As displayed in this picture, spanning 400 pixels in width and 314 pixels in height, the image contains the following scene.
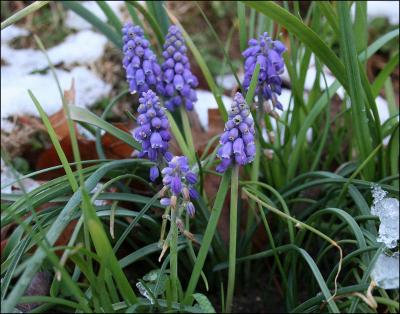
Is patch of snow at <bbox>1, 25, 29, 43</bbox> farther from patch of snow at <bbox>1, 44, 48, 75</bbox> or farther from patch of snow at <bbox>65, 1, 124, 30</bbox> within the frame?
patch of snow at <bbox>65, 1, 124, 30</bbox>

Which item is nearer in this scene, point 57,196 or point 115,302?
point 115,302

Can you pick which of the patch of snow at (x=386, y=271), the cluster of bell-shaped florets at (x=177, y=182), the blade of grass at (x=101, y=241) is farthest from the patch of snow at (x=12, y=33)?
the patch of snow at (x=386, y=271)

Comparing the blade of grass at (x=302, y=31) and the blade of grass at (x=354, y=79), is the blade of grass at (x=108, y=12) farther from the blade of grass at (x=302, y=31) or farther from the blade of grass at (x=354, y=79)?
the blade of grass at (x=354, y=79)

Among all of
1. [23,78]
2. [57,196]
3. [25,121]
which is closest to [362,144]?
[57,196]

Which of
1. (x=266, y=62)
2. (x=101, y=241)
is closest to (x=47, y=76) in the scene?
(x=266, y=62)

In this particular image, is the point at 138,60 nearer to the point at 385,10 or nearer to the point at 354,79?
the point at 354,79

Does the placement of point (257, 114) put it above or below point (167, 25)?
below

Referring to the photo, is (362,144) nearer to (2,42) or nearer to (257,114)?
(257,114)

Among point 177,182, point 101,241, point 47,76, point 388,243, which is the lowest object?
point 388,243
